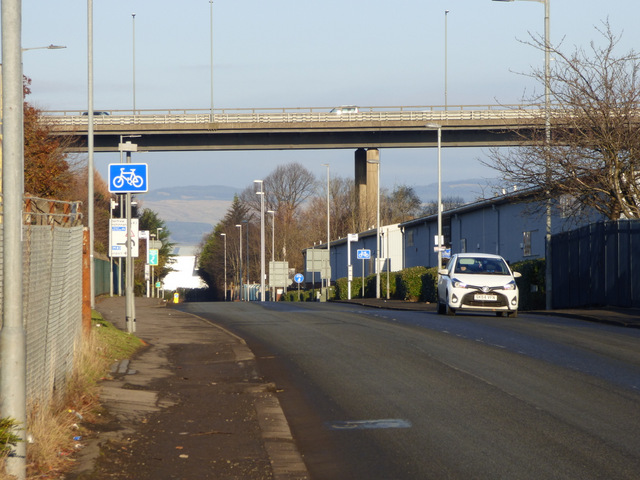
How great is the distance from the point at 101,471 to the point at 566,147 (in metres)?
23.2

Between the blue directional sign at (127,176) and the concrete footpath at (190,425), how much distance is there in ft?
14.6

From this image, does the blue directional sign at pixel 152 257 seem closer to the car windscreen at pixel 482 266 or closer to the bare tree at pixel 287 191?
the car windscreen at pixel 482 266

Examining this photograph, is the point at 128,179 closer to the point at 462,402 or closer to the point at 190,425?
the point at 190,425

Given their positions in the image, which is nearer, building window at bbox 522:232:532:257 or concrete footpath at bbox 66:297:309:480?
concrete footpath at bbox 66:297:309:480

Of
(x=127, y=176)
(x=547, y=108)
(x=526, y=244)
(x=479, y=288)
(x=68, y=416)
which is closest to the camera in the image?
(x=68, y=416)

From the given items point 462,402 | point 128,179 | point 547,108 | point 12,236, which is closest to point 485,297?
point 547,108

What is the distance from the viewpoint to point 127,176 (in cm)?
1823

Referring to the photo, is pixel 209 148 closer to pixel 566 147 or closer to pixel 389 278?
pixel 389 278

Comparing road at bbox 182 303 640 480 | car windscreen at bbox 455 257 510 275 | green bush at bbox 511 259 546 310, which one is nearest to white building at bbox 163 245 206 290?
green bush at bbox 511 259 546 310

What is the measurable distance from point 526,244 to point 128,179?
31.1 meters

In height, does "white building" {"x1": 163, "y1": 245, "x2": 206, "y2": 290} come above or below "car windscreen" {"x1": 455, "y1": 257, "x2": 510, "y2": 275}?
below

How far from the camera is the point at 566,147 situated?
27.5 m

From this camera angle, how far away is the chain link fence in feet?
24.7

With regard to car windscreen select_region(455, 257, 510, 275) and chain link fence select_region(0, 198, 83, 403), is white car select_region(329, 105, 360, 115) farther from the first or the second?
chain link fence select_region(0, 198, 83, 403)
